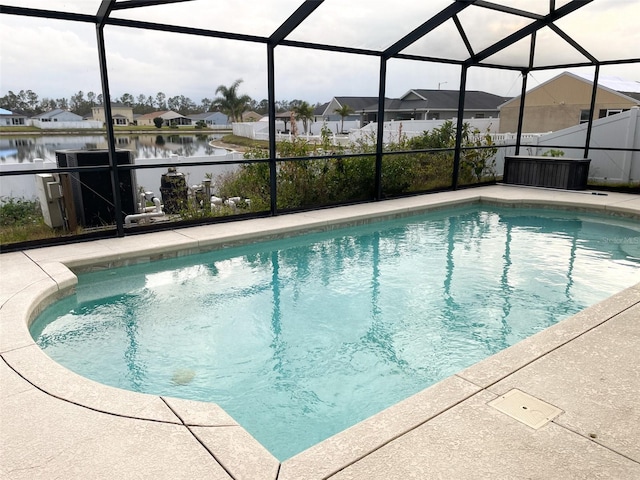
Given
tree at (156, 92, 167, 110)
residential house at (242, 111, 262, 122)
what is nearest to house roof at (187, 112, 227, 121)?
tree at (156, 92, 167, 110)

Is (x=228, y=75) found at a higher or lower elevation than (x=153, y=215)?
higher

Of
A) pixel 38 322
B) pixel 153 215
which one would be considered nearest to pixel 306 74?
pixel 153 215

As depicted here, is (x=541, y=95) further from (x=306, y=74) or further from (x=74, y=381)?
(x=74, y=381)

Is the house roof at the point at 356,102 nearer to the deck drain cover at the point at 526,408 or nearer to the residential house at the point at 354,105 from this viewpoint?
the residential house at the point at 354,105

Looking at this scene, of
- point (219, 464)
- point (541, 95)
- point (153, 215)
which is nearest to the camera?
point (219, 464)

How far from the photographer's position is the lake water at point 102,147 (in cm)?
539

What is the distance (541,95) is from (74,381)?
916 inches

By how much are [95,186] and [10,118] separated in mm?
1408

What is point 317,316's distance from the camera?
173 inches

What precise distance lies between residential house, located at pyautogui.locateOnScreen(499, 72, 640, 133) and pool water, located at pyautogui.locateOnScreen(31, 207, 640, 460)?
25.6 ft

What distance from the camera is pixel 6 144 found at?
5.14 meters

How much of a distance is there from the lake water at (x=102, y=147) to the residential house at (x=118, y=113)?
0.67ft

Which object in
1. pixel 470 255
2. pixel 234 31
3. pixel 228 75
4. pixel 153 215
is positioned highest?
pixel 234 31

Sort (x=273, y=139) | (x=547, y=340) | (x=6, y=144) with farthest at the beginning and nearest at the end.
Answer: (x=273, y=139), (x=6, y=144), (x=547, y=340)
